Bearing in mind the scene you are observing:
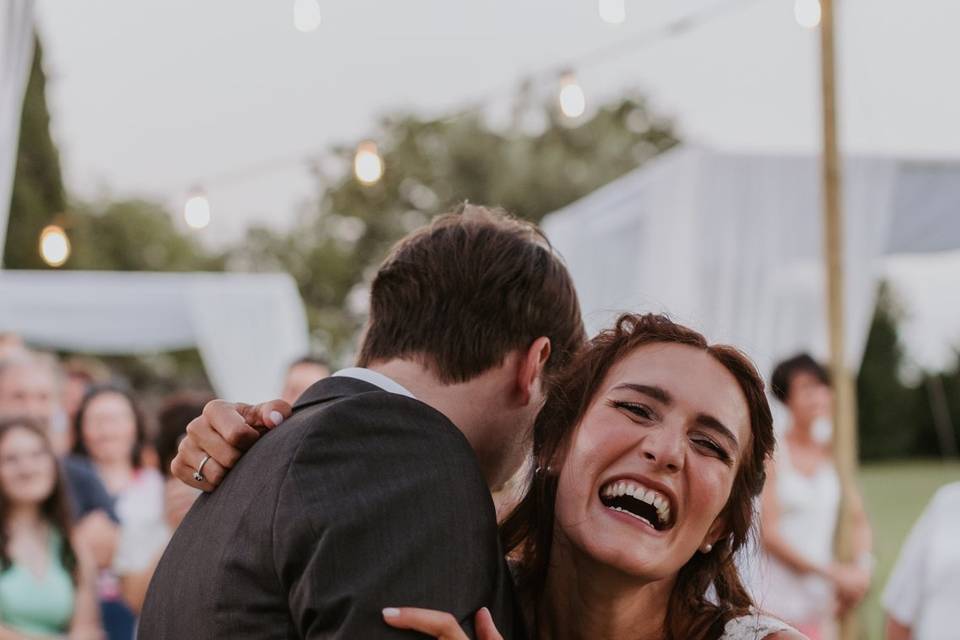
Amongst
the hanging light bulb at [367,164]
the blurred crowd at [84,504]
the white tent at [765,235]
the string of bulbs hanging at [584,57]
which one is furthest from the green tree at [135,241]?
the white tent at [765,235]

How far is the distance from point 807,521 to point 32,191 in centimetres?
1865

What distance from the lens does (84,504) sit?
473 cm

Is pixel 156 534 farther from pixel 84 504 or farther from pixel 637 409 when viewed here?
pixel 637 409

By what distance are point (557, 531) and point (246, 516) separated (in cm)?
71

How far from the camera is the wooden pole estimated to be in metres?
5.19

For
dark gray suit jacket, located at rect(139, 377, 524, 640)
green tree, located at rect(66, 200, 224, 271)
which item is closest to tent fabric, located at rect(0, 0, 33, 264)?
dark gray suit jacket, located at rect(139, 377, 524, 640)

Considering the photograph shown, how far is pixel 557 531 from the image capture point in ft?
6.95

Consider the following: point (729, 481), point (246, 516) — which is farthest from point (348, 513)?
point (729, 481)

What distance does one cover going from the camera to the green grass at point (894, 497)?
1591 cm

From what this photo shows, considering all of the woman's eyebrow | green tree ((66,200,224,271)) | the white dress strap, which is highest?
the woman's eyebrow

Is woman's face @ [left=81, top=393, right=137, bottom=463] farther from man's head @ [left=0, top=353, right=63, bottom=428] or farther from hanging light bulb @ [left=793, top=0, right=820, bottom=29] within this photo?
hanging light bulb @ [left=793, top=0, right=820, bottom=29]

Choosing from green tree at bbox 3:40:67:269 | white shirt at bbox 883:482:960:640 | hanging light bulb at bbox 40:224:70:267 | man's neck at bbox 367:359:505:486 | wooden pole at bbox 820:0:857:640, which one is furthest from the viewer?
green tree at bbox 3:40:67:269

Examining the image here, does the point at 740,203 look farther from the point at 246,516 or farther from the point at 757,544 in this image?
the point at 246,516

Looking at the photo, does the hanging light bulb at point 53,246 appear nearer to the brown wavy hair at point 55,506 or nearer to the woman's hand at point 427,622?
the brown wavy hair at point 55,506
